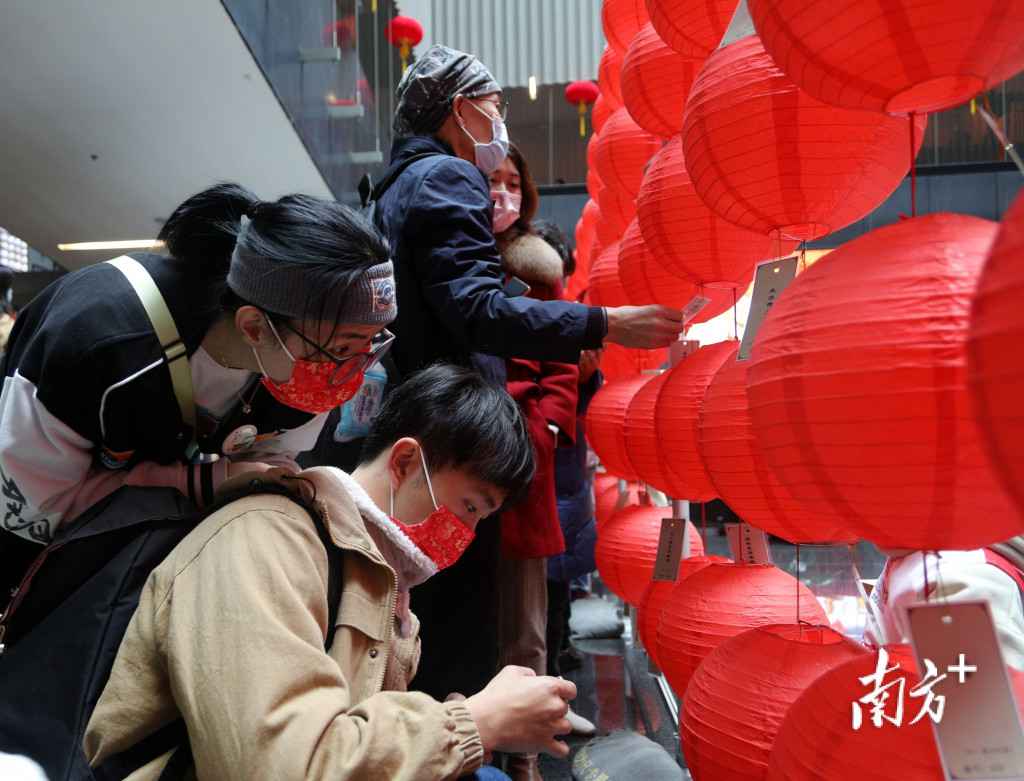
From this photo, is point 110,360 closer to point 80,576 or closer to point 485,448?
point 80,576

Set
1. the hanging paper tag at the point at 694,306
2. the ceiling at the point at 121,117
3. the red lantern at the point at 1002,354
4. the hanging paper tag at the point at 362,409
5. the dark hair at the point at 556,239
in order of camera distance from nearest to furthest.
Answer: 1. the red lantern at the point at 1002,354
2. the hanging paper tag at the point at 694,306
3. the hanging paper tag at the point at 362,409
4. the ceiling at the point at 121,117
5. the dark hair at the point at 556,239

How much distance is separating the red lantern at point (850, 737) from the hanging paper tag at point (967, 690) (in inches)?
1.8

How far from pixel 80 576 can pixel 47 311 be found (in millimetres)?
405

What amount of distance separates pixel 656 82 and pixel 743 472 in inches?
37.9

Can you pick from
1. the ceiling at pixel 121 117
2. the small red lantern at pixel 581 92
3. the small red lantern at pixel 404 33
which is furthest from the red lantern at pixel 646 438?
the small red lantern at pixel 581 92

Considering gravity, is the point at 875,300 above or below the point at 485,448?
above

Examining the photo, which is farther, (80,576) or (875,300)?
(80,576)

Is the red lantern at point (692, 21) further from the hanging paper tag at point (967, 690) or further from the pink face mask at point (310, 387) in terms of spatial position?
the hanging paper tag at point (967, 690)

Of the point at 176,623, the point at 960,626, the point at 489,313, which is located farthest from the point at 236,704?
the point at 489,313

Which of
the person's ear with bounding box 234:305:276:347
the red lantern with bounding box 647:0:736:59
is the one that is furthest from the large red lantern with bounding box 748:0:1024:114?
the person's ear with bounding box 234:305:276:347

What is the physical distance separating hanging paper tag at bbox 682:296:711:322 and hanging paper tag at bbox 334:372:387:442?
0.62 meters

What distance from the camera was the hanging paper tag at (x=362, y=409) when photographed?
1678 mm

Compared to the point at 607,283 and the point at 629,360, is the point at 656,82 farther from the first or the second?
the point at 629,360

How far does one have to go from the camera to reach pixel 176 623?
36.8 inches
